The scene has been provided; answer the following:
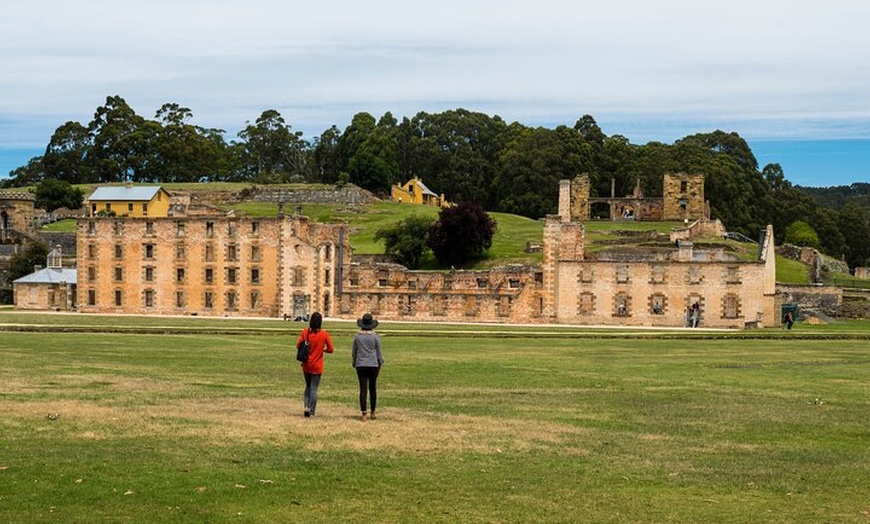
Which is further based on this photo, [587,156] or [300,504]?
[587,156]

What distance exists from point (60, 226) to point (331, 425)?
110916mm

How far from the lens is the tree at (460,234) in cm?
9656

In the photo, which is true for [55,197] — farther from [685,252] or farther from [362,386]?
[362,386]

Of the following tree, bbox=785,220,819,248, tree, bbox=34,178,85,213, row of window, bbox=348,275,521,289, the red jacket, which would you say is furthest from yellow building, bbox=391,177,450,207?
the red jacket

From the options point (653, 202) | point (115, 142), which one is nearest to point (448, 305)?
point (653, 202)

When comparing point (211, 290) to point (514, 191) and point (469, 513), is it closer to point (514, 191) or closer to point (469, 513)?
point (514, 191)

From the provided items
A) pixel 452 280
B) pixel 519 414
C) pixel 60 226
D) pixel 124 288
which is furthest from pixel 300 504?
pixel 60 226

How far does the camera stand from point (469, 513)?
13.4 m

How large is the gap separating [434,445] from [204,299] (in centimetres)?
6749

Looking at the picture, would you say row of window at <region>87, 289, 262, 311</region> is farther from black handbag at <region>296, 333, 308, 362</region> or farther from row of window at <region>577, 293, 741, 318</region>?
black handbag at <region>296, 333, 308, 362</region>

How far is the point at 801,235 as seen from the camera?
125875 millimetres

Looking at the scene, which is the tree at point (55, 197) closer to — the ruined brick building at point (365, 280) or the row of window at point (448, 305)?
the ruined brick building at point (365, 280)

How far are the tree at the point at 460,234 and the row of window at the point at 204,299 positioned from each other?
19.8 meters

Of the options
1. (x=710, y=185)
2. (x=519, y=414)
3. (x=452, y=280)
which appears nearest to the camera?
(x=519, y=414)
